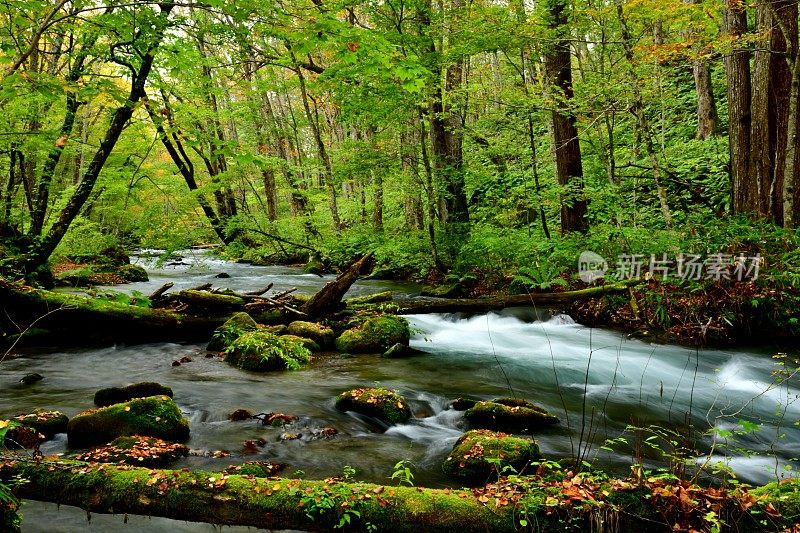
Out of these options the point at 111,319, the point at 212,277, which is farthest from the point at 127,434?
the point at 212,277

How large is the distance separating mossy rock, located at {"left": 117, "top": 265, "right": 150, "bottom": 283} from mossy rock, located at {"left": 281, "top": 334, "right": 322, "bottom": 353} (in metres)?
10.3

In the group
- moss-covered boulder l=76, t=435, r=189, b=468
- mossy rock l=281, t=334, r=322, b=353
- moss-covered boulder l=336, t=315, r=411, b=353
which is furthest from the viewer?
moss-covered boulder l=336, t=315, r=411, b=353

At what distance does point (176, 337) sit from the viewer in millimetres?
8961

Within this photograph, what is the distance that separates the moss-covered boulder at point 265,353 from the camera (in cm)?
748

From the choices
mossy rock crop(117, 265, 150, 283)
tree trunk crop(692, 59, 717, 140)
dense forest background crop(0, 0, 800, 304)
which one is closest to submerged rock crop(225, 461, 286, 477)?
dense forest background crop(0, 0, 800, 304)

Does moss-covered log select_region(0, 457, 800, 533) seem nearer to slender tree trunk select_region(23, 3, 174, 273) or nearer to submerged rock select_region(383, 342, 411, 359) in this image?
submerged rock select_region(383, 342, 411, 359)

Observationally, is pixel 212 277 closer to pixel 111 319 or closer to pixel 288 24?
pixel 111 319

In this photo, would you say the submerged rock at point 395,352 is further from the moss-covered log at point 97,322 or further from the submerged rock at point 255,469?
the submerged rock at point 255,469

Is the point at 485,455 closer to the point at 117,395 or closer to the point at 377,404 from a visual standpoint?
the point at 377,404

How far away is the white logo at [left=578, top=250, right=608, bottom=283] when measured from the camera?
432 inches

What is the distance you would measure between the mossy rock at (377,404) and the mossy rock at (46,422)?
272 cm

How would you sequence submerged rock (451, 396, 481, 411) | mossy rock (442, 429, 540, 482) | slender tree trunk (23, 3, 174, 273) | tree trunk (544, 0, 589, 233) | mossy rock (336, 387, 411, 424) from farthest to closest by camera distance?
1. tree trunk (544, 0, 589, 233)
2. slender tree trunk (23, 3, 174, 273)
3. submerged rock (451, 396, 481, 411)
4. mossy rock (336, 387, 411, 424)
5. mossy rock (442, 429, 540, 482)

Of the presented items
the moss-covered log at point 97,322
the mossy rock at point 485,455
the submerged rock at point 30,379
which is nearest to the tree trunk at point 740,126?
the mossy rock at point 485,455

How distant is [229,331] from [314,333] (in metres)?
1.43
